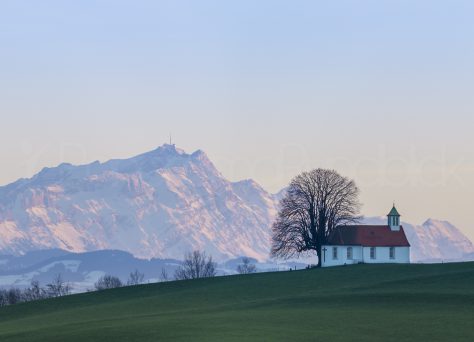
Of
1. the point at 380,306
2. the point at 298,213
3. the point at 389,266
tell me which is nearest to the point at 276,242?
the point at 298,213

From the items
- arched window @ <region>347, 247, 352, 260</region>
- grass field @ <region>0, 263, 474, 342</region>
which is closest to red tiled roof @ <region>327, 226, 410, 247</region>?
arched window @ <region>347, 247, 352, 260</region>

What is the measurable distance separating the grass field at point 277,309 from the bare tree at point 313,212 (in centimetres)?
1701

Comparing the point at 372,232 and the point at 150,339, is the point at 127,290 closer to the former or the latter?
the point at 372,232

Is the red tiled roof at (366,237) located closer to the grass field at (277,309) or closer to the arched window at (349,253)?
the arched window at (349,253)

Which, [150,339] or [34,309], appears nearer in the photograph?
[150,339]

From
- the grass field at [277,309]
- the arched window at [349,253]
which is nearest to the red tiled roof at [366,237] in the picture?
the arched window at [349,253]

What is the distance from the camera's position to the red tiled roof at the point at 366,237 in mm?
158250

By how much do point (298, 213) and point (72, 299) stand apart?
137 ft

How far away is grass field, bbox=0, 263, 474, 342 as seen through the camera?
7900 cm

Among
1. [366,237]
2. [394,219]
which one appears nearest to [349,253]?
[366,237]

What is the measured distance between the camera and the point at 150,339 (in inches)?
3086

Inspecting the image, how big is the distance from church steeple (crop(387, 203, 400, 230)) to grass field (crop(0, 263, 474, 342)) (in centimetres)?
2471

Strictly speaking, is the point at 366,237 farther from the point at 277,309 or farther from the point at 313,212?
the point at 277,309

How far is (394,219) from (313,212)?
528 inches
